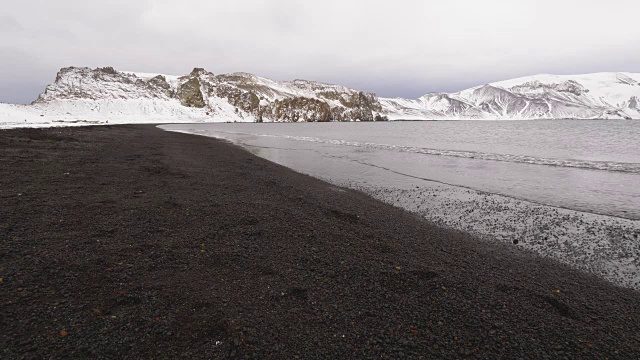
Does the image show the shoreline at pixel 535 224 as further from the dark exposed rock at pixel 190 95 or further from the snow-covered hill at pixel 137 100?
the dark exposed rock at pixel 190 95

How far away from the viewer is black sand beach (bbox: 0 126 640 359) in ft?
13.1

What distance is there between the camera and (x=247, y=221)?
29.4 feet

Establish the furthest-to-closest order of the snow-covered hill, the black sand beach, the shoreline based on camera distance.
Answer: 1. the snow-covered hill
2. the shoreline
3. the black sand beach

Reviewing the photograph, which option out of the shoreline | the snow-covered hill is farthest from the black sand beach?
the snow-covered hill

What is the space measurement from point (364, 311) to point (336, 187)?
11.3 m

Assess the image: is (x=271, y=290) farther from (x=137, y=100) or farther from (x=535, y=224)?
(x=137, y=100)

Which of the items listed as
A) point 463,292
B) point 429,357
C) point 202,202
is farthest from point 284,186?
point 429,357

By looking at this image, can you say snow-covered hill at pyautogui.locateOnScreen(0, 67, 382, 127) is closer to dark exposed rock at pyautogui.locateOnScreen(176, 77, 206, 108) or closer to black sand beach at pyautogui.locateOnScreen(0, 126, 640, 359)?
dark exposed rock at pyautogui.locateOnScreen(176, 77, 206, 108)

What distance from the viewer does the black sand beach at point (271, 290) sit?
4.01 m

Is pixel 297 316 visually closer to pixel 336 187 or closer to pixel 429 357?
pixel 429 357

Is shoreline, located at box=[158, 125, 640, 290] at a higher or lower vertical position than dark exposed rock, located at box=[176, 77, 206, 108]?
lower

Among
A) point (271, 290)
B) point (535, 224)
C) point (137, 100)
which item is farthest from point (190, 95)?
point (271, 290)

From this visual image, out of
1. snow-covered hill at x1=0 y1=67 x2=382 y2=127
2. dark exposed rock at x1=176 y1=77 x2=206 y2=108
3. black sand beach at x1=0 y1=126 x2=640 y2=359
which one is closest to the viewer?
black sand beach at x1=0 y1=126 x2=640 y2=359

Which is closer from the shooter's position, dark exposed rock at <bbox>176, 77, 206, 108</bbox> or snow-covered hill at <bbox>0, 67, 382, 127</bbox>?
snow-covered hill at <bbox>0, 67, 382, 127</bbox>
